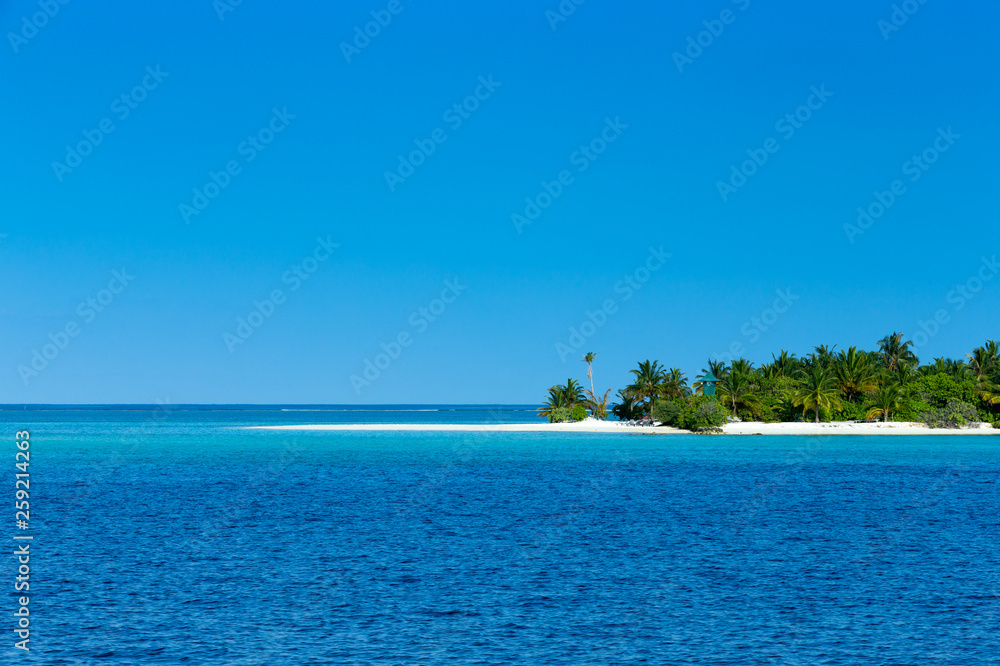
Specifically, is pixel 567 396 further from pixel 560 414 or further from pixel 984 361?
pixel 984 361

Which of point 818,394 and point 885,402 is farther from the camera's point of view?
point 885,402

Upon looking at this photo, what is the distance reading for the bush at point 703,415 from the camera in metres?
116

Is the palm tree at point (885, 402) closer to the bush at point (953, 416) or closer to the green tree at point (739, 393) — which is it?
the bush at point (953, 416)

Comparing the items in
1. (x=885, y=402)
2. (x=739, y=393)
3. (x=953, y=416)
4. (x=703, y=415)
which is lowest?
(x=953, y=416)

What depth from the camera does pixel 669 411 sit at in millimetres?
124375

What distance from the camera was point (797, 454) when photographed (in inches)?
3068

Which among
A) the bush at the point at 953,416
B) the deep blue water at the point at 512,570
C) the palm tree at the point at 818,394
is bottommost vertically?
the deep blue water at the point at 512,570

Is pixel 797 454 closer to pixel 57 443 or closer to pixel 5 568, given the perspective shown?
pixel 5 568

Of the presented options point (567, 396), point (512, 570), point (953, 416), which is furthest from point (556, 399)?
point (512, 570)

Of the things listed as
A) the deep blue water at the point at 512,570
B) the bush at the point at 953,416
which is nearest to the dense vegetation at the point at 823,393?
the bush at the point at 953,416

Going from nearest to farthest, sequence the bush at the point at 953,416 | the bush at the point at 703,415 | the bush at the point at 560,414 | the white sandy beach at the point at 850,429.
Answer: the white sandy beach at the point at 850,429 → the bush at the point at 953,416 → the bush at the point at 703,415 → the bush at the point at 560,414

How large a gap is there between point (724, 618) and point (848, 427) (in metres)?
103

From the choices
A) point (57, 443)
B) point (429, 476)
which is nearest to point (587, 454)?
point (429, 476)

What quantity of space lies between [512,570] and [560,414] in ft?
385
